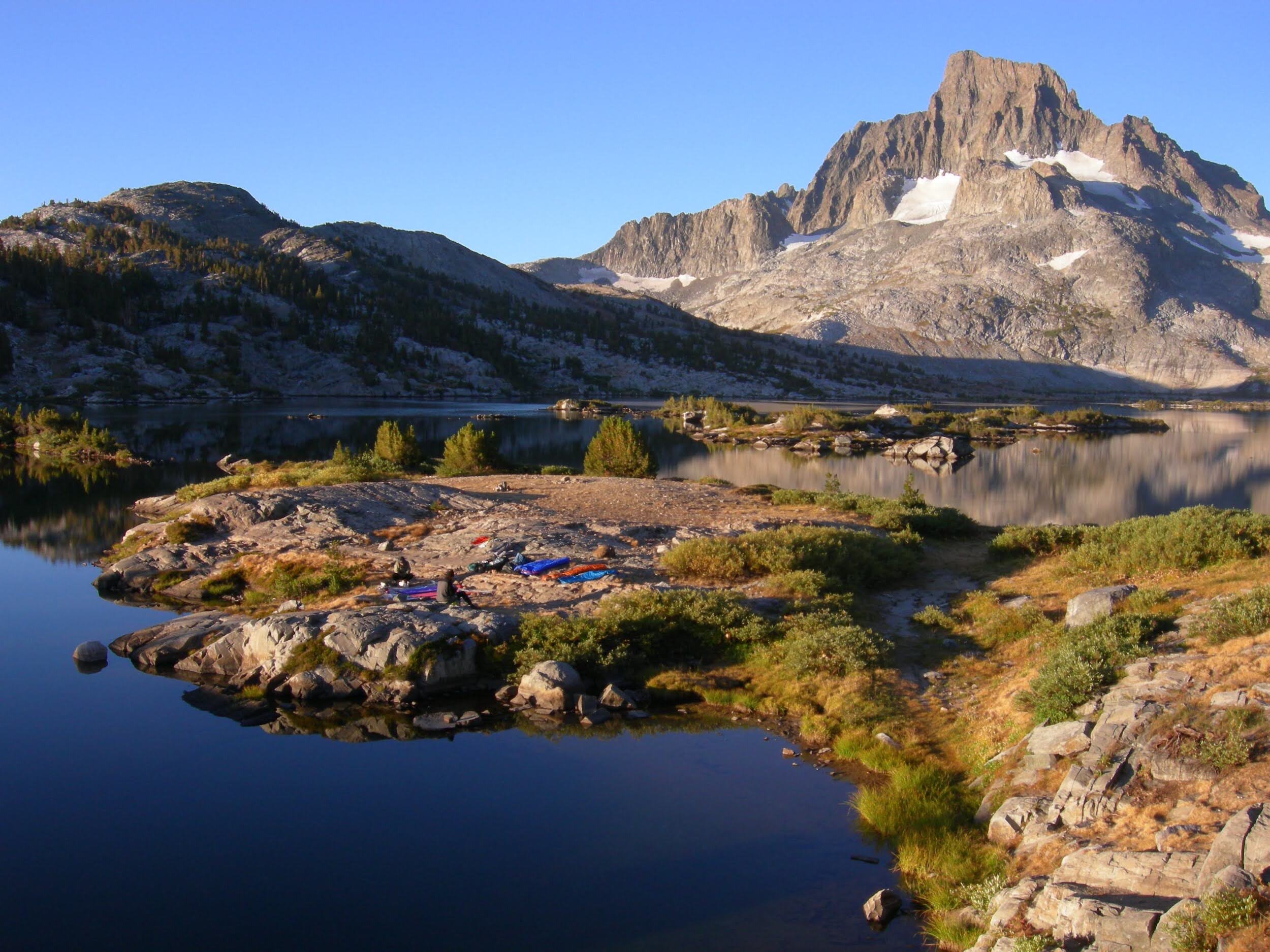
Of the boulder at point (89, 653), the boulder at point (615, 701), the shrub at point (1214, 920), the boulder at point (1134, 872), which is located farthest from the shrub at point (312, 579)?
the shrub at point (1214, 920)

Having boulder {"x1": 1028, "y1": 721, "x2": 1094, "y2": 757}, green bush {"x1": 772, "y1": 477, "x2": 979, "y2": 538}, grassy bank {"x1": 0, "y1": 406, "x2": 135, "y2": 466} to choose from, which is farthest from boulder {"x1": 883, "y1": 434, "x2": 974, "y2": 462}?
boulder {"x1": 1028, "y1": 721, "x2": 1094, "y2": 757}

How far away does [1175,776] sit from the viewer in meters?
9.06

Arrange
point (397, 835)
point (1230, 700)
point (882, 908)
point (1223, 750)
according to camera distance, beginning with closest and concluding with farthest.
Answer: point (1223, 750) → point (882, 908) → point (1230, 700) → point (397, 835)

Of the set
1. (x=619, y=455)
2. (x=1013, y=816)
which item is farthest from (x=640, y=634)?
(x=619, y=455)

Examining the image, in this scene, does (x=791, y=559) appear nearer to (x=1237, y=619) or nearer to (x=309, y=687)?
(x=1237, y=619)

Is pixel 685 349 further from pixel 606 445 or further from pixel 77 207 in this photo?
pixel 606 445

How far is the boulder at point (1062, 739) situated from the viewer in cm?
1057

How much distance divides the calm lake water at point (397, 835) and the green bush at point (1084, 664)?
118 inches

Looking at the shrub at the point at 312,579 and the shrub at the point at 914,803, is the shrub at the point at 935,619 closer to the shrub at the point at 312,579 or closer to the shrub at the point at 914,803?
the shrub at the point at 914,803

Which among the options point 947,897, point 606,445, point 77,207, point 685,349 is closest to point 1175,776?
point 947,897

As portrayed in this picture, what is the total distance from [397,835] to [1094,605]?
11786mm

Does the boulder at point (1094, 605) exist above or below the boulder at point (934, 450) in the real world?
below

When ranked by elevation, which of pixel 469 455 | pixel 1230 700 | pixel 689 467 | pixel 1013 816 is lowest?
pixel 1013 816

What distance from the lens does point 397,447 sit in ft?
138
